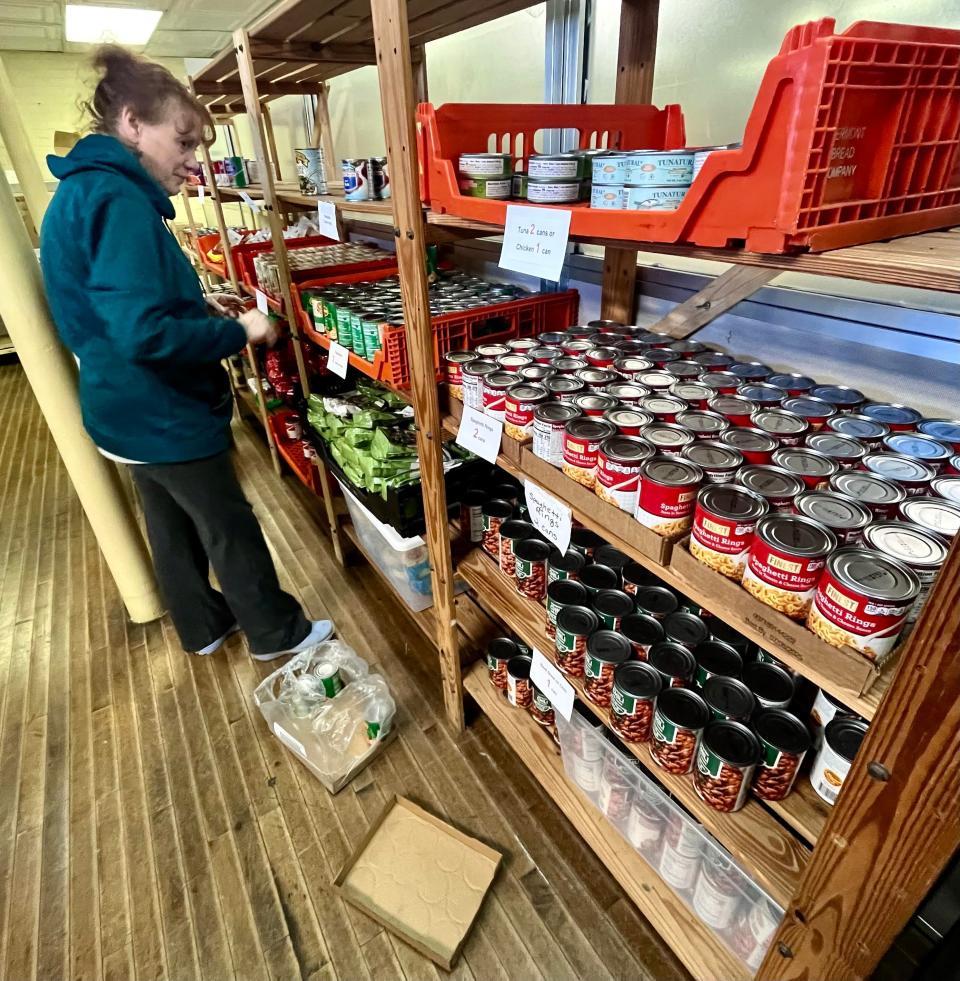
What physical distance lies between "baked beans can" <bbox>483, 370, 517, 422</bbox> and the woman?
83 centimetres

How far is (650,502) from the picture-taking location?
0.79 metres

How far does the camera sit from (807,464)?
32.3 inches

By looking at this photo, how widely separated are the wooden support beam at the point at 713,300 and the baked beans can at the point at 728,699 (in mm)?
738

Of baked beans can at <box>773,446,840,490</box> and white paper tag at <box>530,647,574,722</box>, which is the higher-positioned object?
baked beans can at <box>773,446,840,490</box>

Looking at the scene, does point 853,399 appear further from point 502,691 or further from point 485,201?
point 502,691

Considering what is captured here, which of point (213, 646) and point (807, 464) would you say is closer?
point (807, 464)

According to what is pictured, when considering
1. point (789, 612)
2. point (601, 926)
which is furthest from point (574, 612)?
point (601, 926)

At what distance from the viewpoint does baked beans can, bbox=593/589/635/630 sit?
1205 mm

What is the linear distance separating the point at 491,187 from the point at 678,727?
39.0 inches

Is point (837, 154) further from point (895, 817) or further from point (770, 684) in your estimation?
point (770, 684)

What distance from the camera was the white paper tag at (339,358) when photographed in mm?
1679

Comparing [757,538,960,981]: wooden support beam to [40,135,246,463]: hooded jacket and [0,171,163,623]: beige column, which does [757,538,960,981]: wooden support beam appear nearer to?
[40,135,246,463]: hooded jacket

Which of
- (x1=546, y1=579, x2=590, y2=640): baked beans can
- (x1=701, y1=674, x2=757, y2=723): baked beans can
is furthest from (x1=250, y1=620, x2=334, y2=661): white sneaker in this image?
(x1=701, y1=674, x2=757, y2=723): baked beans can

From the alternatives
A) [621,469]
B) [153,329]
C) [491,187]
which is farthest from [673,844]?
[153,329]
